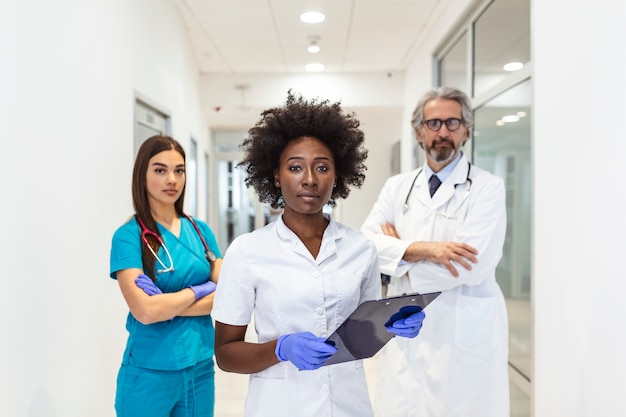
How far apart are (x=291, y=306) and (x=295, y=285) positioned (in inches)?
1.9

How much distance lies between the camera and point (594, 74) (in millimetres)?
1829

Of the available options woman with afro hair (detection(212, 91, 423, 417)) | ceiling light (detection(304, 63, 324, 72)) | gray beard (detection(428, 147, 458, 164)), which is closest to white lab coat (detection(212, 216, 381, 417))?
woman with afro hair (detection(212, 91, 423, 417))

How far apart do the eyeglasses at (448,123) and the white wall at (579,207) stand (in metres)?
0.46

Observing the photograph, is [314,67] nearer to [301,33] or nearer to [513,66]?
[301,33]

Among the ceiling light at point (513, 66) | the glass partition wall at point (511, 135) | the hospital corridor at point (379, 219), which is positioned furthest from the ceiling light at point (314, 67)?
the ceiling light at point (513, 66)

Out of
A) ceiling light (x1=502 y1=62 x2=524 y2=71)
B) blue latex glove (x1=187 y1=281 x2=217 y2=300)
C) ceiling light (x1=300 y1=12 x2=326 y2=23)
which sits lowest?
blue latex glove (x1=187 y1=281 x2=217 y2=300)

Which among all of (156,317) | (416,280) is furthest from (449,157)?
(156,317)

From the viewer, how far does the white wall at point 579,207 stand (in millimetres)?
1674

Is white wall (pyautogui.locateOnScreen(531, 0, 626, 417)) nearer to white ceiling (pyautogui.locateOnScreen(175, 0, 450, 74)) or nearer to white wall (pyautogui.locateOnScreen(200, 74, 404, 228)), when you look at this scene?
white ceiling (pyautogui.locateOnScreen(175, 0, 450, 74))

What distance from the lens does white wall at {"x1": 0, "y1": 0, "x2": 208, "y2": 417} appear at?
1.70 meters

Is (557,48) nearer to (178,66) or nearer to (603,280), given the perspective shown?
(603,280)

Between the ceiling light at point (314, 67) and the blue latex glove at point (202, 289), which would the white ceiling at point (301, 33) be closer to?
the ceiling light at point (314, 67)

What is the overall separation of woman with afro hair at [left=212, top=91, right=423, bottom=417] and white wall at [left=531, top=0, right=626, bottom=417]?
3.13 feet

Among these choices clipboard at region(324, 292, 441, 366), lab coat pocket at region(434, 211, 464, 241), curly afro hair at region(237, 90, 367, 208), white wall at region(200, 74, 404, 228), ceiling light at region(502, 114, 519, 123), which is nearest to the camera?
clipboard at region(324, 292, 441, 366)
